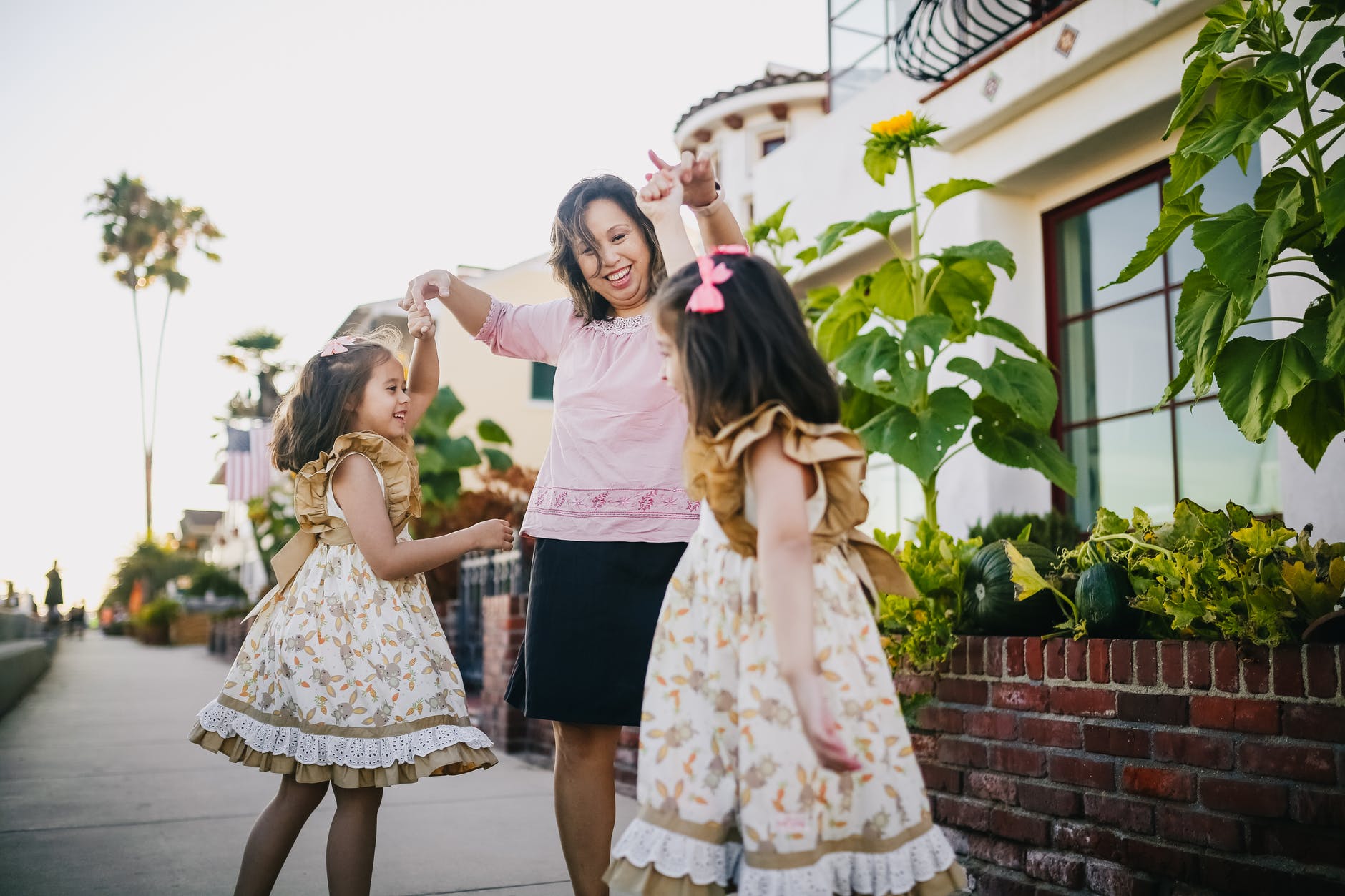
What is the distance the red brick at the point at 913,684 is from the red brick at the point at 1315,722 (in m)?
1.13

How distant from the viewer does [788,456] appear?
1638 millimetres

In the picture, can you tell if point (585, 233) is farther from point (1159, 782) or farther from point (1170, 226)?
point (1159, 782)

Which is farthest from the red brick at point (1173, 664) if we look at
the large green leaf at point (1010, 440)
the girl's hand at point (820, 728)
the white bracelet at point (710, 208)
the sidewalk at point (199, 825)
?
the sidewalk at point (199, 825)

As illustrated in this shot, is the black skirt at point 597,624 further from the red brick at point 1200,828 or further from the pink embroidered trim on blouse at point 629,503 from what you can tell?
the red brick at point 1200,828

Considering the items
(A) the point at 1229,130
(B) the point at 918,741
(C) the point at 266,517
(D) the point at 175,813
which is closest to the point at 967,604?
(B) the point at 918,741

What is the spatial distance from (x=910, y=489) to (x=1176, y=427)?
6.88ft

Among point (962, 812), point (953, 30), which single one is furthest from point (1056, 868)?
point (953, 30)

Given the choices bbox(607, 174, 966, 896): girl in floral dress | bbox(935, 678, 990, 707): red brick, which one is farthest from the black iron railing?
bbox(607, 174, 966, 896): girl in floral dress

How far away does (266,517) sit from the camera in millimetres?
16391

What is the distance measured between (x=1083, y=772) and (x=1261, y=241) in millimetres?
1338

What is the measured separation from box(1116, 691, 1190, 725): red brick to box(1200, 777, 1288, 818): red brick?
0.49ft

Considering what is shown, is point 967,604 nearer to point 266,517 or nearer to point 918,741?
point 918,741

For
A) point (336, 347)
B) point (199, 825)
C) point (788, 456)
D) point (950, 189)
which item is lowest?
point (199, 825)

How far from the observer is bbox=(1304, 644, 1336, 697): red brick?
2119 millimetres
